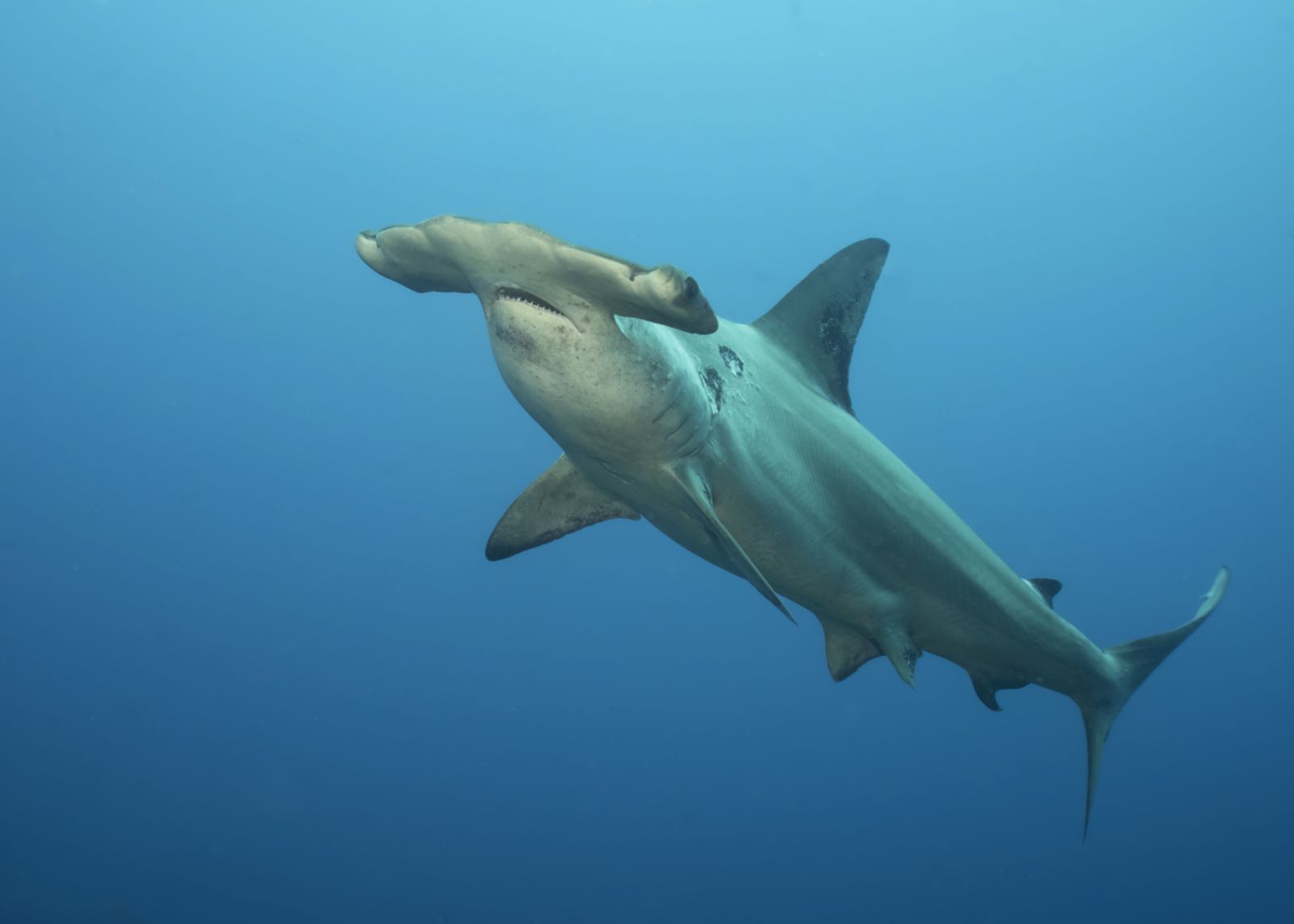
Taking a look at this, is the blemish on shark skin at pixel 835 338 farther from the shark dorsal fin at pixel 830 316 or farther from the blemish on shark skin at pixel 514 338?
the blemish on shark skin at pixel 514 338

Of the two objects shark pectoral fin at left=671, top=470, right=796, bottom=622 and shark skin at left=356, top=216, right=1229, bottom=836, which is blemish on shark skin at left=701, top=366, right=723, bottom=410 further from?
shark pectoral fin at left=671, top=470, right=796, bottom=622

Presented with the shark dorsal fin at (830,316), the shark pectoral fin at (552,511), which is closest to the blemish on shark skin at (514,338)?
the shark pectoral fin at (552,511)

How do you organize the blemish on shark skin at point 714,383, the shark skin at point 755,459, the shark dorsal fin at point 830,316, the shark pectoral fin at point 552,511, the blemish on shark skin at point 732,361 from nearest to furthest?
1. the shark skin at point 755,459
2. the blemish on shark skin at point 714,383
3. the blemish on shark skin at point 732,361
4. the shark pectoral fin at point 552,511
5. the shark dorsal fin at point 830,316

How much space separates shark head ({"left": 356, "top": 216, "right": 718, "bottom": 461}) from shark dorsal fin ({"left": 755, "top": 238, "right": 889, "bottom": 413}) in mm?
1346

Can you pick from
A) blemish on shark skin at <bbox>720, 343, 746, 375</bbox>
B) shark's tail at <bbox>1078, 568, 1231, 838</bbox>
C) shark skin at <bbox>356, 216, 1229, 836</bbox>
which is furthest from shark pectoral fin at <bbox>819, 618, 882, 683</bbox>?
blemish on shark skin at <bbox>720, 343, 746, 375</bbox>

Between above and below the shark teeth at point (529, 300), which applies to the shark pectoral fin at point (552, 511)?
below

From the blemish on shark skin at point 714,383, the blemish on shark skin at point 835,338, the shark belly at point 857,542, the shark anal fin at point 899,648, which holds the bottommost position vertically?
the shark anal fin at point 899,648

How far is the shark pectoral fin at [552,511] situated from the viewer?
151 inches

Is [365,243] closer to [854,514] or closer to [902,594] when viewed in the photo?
[854,514]

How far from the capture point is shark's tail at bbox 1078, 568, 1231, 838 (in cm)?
478

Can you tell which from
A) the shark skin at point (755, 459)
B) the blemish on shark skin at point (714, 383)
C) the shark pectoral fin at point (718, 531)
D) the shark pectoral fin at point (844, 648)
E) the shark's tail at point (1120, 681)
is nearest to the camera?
the shark skin at point (755, 459)

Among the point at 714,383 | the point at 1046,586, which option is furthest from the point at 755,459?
the point at 1046,586

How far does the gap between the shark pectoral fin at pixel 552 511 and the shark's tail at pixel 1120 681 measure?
3137mm

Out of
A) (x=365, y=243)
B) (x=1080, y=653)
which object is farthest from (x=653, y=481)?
(x=1080, y=653)
